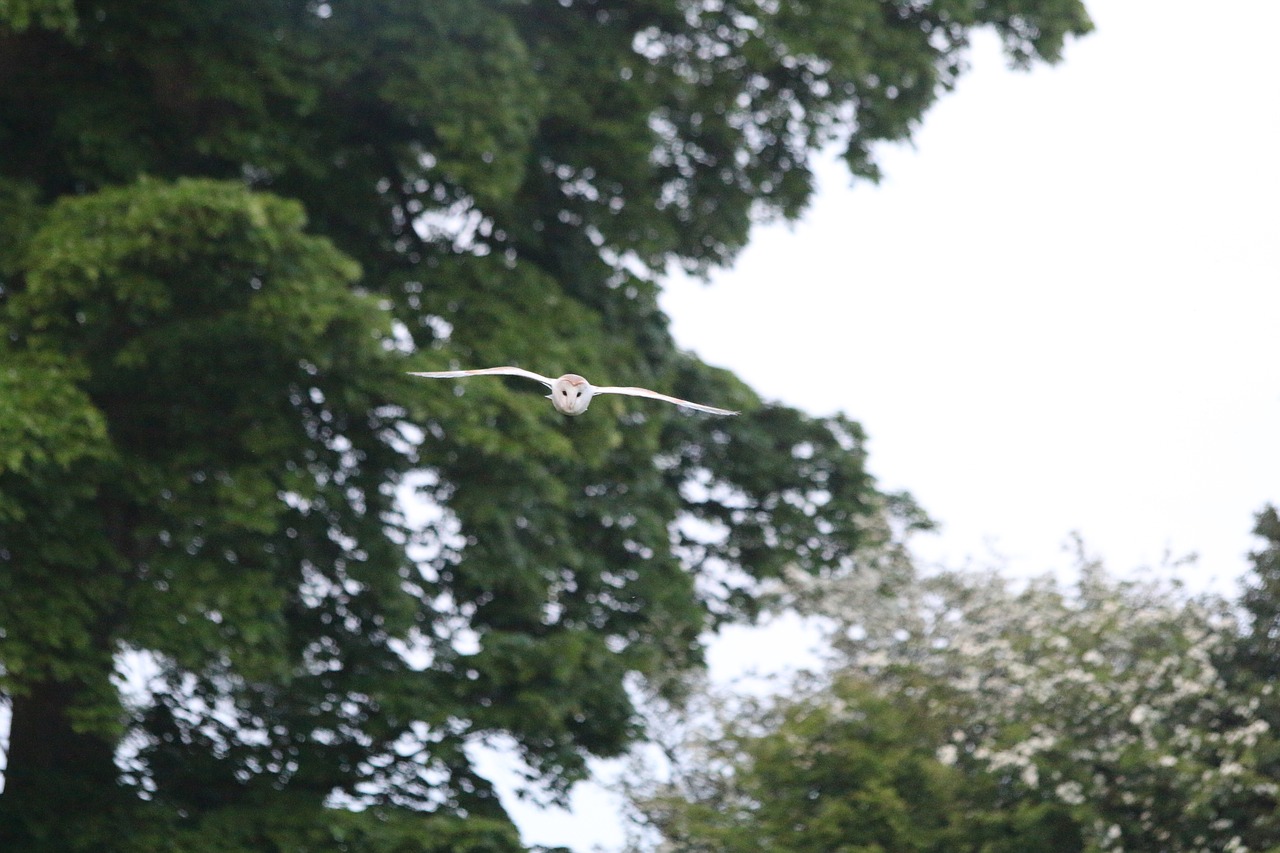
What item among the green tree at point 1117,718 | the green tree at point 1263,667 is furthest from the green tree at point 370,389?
the green tree at point 1263,667

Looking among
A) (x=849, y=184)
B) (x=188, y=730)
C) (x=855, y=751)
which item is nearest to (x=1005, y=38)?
(x=849, y=184)

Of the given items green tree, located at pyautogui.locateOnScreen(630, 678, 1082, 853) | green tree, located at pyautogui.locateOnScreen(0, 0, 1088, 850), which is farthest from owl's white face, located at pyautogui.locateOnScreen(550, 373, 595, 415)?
green tree, located at pyautogui.locateOnScreen(630, 678, 1082, 853)

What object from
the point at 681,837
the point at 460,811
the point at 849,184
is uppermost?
the point at 849,184

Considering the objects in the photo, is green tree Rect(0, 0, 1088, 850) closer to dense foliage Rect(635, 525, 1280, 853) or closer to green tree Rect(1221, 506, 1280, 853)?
dense foliage Rect(635, 525, 1280, 853)

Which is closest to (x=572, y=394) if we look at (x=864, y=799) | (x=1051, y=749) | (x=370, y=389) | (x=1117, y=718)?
(x=370, y=389)

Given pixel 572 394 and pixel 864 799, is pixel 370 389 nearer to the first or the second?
pixel 864 799

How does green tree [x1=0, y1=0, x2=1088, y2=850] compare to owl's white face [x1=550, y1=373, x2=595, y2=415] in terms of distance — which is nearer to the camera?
owl's white face [x1=550, y1=373, x2=595, y2=415]

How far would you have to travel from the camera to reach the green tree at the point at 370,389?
39.5 feet

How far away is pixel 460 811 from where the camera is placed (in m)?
13.5

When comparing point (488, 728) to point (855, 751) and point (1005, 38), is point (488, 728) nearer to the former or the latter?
point (855, 751)

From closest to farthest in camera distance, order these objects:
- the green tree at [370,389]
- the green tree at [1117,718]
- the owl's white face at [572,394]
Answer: the owl's white face at [572,394], the green tree at [370,389], the green tree at [1117,718]

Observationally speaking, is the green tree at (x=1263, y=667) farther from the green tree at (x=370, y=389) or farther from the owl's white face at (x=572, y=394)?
the owl's white face at (x=572, y=394)

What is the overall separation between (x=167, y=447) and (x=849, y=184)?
5.63 metres

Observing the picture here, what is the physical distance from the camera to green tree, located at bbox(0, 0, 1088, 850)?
12031mm
